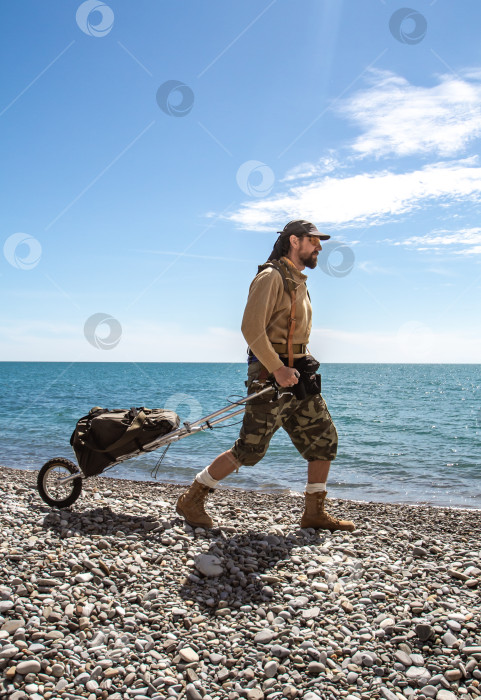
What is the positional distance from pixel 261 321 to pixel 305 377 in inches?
28.9

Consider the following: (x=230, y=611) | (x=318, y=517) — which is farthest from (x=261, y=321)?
(x=230, y=611)

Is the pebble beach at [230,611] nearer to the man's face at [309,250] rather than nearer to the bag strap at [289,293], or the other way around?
the bag strap at [289,293]

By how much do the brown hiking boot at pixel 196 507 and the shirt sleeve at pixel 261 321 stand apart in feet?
4.70

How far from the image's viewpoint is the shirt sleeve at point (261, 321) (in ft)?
17.0

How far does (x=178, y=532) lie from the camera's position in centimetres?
550

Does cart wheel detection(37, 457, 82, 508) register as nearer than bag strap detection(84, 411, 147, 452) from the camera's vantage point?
No

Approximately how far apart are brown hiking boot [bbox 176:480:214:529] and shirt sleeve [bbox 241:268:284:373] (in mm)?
1433

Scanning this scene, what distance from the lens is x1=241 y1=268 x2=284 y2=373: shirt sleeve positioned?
5.18 m

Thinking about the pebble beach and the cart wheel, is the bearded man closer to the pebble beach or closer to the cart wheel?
the pebble beach

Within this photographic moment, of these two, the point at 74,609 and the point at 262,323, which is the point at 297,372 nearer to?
the point at 262,323

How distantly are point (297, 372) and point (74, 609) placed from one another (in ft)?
8.63

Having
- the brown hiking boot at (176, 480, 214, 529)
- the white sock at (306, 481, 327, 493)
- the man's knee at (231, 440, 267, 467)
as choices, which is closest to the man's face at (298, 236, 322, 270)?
the man's knee at (231, 440, 267, 467)

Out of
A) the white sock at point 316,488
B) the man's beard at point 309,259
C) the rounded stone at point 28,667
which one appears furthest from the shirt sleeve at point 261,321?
the rounded stone at point 28,667

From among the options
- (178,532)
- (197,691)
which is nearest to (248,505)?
(178,532)
